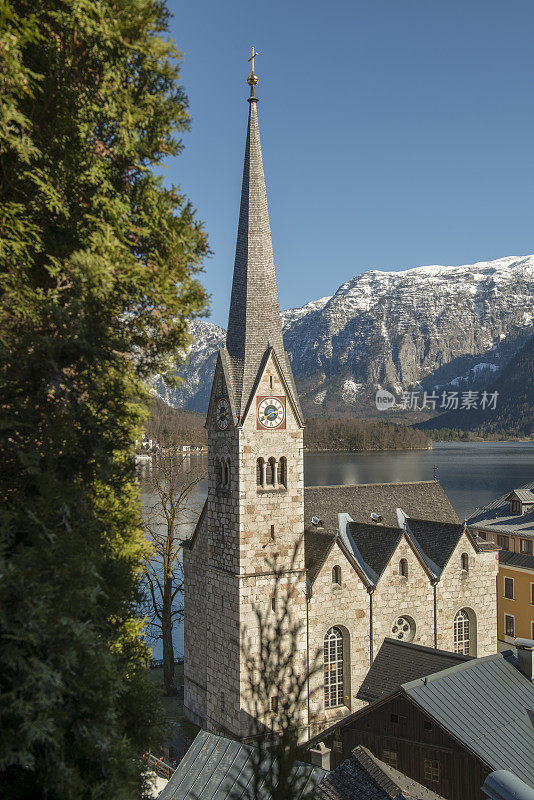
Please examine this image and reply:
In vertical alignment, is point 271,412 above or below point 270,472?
above

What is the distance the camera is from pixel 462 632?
34.7m

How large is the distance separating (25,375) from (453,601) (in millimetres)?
29794

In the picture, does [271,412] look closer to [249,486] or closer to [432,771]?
[249,486]

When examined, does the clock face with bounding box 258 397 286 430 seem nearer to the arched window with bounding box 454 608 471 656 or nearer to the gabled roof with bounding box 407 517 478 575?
the gabled roof with bounding box 407 517 478 575

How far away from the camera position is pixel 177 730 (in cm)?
3019

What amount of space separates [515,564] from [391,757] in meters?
25.9

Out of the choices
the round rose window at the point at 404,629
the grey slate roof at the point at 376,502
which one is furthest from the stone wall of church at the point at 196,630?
the round rose window at the point at 404,629

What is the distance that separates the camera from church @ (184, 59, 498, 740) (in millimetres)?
27250

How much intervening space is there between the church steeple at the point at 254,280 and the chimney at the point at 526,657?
40.6 ft

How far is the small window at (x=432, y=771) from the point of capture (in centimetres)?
2005

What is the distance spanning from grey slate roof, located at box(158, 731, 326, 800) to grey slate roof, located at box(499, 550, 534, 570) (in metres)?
29.5

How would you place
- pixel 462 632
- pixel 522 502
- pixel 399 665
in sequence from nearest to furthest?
1. pixel 399 665
2. pixel 462 632
3. pixel 522 502

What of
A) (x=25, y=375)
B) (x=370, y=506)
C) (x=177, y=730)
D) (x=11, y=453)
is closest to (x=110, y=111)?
(x=25, y=375)

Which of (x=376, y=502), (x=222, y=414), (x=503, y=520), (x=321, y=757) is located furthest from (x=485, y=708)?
(x=503, y=520)
